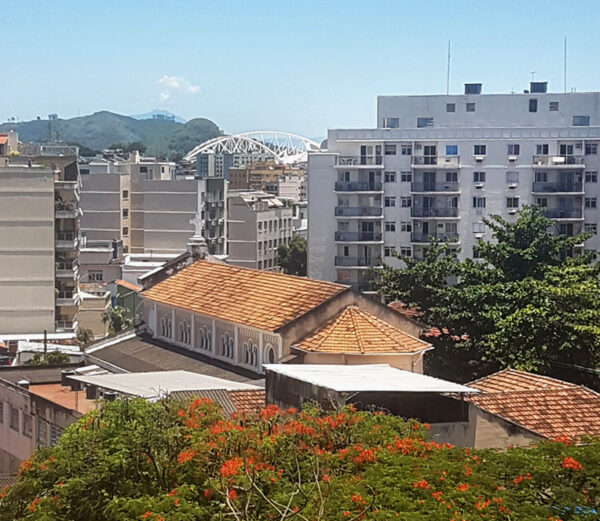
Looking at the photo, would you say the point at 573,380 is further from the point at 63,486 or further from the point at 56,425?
the point at 63,486

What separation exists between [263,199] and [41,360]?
74.0m

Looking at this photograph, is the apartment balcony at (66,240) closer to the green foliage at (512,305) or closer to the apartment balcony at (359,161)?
the apartment balcony at (359,161)

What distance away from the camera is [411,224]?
279 ft

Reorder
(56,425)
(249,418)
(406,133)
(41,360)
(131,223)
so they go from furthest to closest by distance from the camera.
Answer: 1. (131,223)
2. (406,133)
3. (41,360)
4. (56,425)
5. (249,418)

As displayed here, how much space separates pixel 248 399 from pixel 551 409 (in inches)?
320

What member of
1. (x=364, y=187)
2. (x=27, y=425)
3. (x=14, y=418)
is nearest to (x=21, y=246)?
(x=364, y=187)

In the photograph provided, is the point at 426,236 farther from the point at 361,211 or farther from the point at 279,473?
the point at 279,473

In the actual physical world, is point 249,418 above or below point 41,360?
above

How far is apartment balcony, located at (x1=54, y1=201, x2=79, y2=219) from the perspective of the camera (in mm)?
70250

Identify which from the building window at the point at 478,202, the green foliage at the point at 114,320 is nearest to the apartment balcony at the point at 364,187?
the building window at the point at 478,202

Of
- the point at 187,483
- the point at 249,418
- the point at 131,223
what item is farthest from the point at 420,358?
the point at 131,223

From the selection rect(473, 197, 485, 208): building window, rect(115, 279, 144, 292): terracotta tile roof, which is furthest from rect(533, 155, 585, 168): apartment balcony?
rect(115, 279, 144, 292): terracotta tile roof

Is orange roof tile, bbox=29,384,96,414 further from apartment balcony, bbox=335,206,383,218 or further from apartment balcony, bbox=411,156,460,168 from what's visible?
apartment balcony, bbox=411,156,460,168

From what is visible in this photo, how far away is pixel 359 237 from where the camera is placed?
85.6 m
